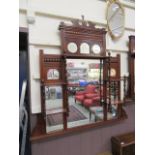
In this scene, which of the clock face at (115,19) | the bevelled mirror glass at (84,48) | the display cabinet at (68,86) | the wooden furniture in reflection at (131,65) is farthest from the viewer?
the wooden furniture in reflection at (131,65)

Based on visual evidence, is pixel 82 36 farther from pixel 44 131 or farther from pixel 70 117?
pixel 44 131

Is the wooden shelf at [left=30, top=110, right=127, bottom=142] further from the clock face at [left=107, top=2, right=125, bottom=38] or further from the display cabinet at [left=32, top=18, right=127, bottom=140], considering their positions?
the clock face at [left=107, top=2, right=125, bottom=38]

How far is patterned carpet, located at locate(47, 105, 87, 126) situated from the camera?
5.33ft

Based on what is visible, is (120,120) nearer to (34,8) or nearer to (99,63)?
(99,63)

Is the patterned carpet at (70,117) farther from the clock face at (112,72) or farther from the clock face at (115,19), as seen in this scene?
the clock face at (115,19)

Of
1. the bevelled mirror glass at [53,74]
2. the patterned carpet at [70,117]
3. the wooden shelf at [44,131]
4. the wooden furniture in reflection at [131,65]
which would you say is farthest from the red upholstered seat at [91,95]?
the wooden furniture in reflection at [131,65]

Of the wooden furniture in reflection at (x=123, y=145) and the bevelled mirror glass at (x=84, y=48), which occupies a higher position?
the bevelled mirror glass at (x=84, y=48)

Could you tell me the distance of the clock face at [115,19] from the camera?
193 cm

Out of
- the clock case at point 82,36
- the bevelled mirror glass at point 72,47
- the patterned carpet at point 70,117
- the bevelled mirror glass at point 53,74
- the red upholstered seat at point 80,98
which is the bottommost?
the patterned carpet at point 70,117

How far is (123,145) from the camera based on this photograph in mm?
1821

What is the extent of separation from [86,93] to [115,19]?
1007 millimetres

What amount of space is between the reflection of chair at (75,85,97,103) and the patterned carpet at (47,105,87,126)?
124 mm

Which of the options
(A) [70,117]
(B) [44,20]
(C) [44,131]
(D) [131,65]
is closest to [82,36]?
(B) [44,20]

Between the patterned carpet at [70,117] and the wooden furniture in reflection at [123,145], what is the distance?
0.52 meters
